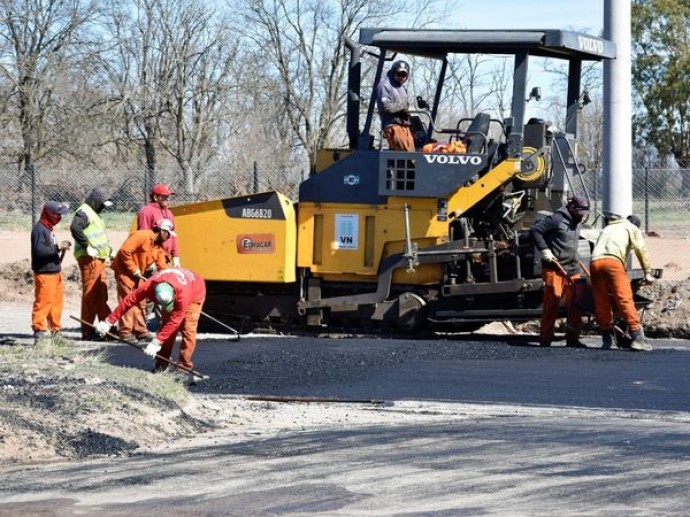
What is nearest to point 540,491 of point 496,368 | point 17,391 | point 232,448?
point 232,448

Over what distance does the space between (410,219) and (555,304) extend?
1.82 m

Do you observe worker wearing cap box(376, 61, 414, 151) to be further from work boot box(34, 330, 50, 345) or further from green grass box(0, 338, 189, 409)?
work boot box(34, 330, 50, 345)

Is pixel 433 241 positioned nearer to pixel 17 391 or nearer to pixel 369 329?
pixel 369 329

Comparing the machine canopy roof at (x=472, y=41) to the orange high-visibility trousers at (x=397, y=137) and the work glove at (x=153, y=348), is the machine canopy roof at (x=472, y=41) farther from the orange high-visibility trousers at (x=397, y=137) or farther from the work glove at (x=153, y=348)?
the work glove at (x=153, y=348)

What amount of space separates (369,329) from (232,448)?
6543mm

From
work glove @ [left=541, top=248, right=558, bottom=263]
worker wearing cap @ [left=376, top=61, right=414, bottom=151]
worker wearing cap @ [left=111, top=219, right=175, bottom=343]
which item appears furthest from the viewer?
worker wearing cap @ [left=111, top=219, right=175, bottom=343]

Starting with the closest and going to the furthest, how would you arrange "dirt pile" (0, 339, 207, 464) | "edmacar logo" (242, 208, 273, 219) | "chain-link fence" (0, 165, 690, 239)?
"dirt pile" (0, 339, 207, 464), "edmacar logo" (242, 208, 273, 219), "chain-link fence" (0, 165, 690, 239)

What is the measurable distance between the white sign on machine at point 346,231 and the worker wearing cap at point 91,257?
8.61 ft

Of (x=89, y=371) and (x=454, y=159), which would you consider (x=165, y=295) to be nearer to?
(x=89, y=371)

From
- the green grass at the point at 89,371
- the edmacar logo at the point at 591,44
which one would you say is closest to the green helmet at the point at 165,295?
A: the green grass at the point at 89,371

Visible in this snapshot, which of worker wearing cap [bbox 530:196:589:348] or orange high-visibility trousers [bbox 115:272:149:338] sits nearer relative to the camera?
worker wearing cap [bbox 530:196:589:348]

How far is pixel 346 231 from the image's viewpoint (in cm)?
1469

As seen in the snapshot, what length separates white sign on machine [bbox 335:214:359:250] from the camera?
48.0 feet

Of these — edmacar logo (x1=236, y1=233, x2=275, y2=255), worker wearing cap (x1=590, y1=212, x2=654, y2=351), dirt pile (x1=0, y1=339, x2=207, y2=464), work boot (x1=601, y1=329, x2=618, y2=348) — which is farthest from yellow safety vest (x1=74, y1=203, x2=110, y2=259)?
work boot (x1=601, y1=329, x2=618, y2=348)
